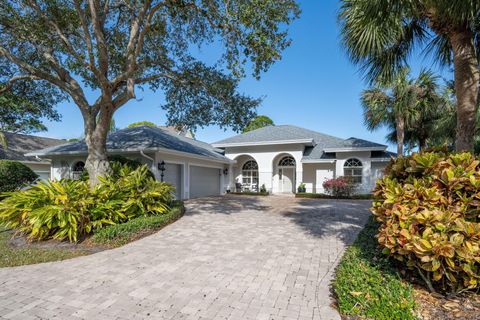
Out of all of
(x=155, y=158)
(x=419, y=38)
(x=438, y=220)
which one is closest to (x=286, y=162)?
(x=155, y=158)

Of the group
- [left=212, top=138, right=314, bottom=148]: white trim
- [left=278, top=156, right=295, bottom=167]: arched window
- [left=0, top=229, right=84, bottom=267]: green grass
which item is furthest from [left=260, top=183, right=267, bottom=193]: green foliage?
[left=0, top=229, right=84, bottom=267]: green grass

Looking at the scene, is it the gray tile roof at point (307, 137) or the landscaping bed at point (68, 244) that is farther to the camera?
the gray tile roof at point (307, 137)

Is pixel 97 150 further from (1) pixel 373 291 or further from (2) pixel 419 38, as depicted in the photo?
(2) pixel 419 38

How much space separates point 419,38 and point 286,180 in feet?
54.9

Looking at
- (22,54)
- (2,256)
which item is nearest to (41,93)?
(22,54)

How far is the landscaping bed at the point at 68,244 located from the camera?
18.9ft

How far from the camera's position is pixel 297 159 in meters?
19.8

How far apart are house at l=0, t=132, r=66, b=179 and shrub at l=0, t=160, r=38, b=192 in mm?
3985

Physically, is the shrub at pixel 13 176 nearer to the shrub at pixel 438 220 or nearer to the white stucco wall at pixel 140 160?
the white stucco wall at pixel 140 160

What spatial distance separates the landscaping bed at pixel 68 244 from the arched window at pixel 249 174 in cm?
1439

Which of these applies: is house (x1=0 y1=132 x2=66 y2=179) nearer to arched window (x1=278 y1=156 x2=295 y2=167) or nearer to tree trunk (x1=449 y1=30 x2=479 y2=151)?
arched window (x1=278 y1=156 x2=295 y2=167)

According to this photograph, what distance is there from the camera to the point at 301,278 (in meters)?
4.68

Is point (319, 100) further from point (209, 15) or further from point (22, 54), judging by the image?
point (22, 54)

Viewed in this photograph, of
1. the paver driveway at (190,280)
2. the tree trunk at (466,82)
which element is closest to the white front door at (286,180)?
the paver driveway at (190,280)
